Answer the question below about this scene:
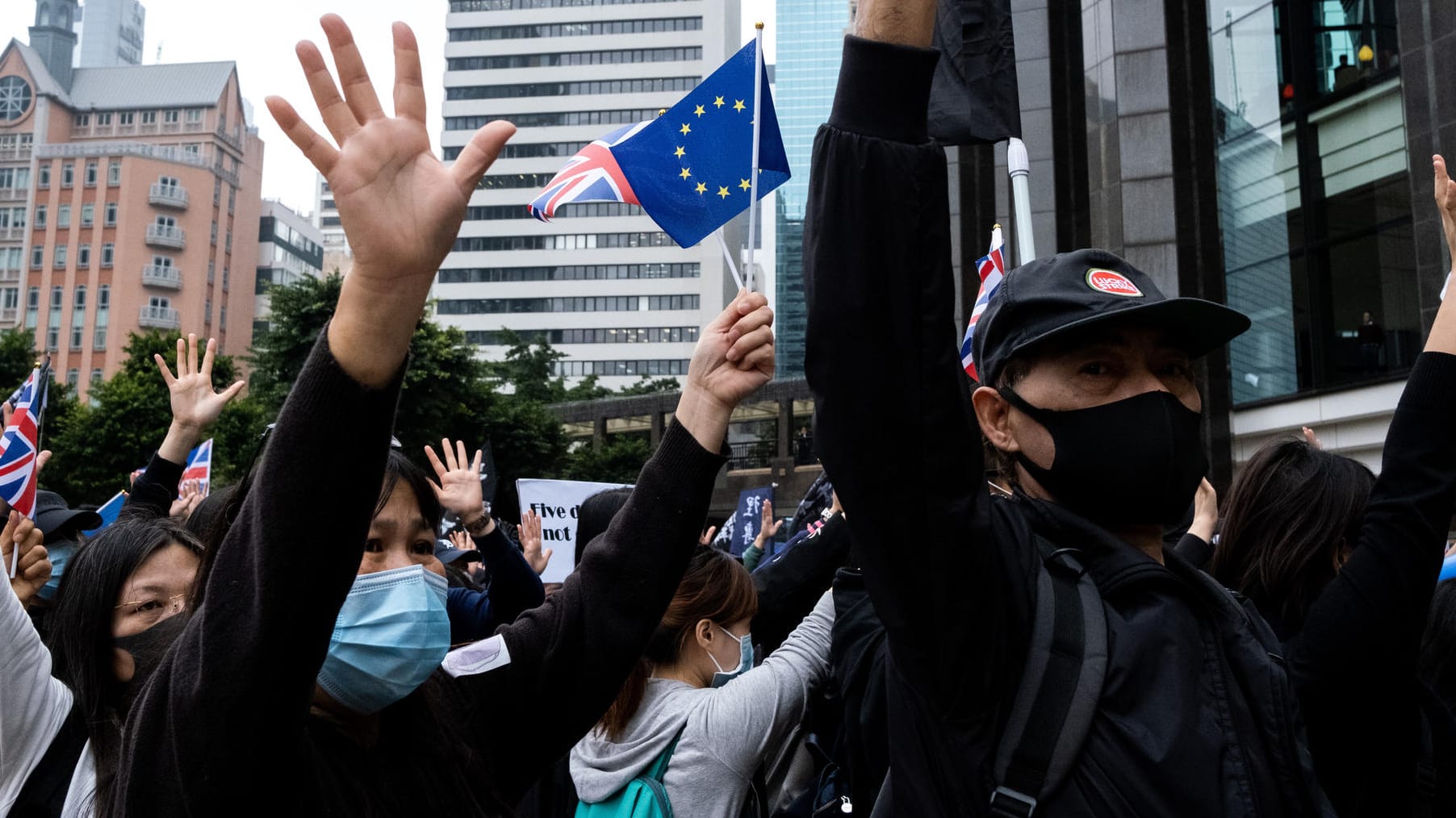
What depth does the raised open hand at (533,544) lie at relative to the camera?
6586mm

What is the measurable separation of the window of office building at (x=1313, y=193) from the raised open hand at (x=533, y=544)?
36.0 feet

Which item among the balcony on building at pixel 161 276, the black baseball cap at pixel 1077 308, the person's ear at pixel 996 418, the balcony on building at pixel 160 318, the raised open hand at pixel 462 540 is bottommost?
the raised open hand at pixel 462 540

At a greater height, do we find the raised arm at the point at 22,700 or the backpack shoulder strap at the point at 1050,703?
the backpack shoulder strap at the point at 1050,703

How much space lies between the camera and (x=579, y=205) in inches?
3462

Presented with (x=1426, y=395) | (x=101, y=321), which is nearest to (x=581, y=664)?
(x=1426, y=395)

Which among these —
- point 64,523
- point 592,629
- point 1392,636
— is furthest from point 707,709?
point 64,523

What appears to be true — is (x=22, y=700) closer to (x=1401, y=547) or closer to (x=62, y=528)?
(x=62, y=528)

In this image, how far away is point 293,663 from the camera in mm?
1491

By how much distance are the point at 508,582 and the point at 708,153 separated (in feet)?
5.92

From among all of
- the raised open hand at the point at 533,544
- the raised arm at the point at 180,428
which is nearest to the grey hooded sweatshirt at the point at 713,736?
the raised arm at the point at 180,428

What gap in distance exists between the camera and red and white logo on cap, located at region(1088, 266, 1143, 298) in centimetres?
186

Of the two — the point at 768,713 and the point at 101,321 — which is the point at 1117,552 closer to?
the point at 768,713

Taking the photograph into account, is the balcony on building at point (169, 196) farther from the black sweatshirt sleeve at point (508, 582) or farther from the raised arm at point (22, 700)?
the raised arm at point (22, 700)

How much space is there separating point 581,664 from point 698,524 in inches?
14.6
